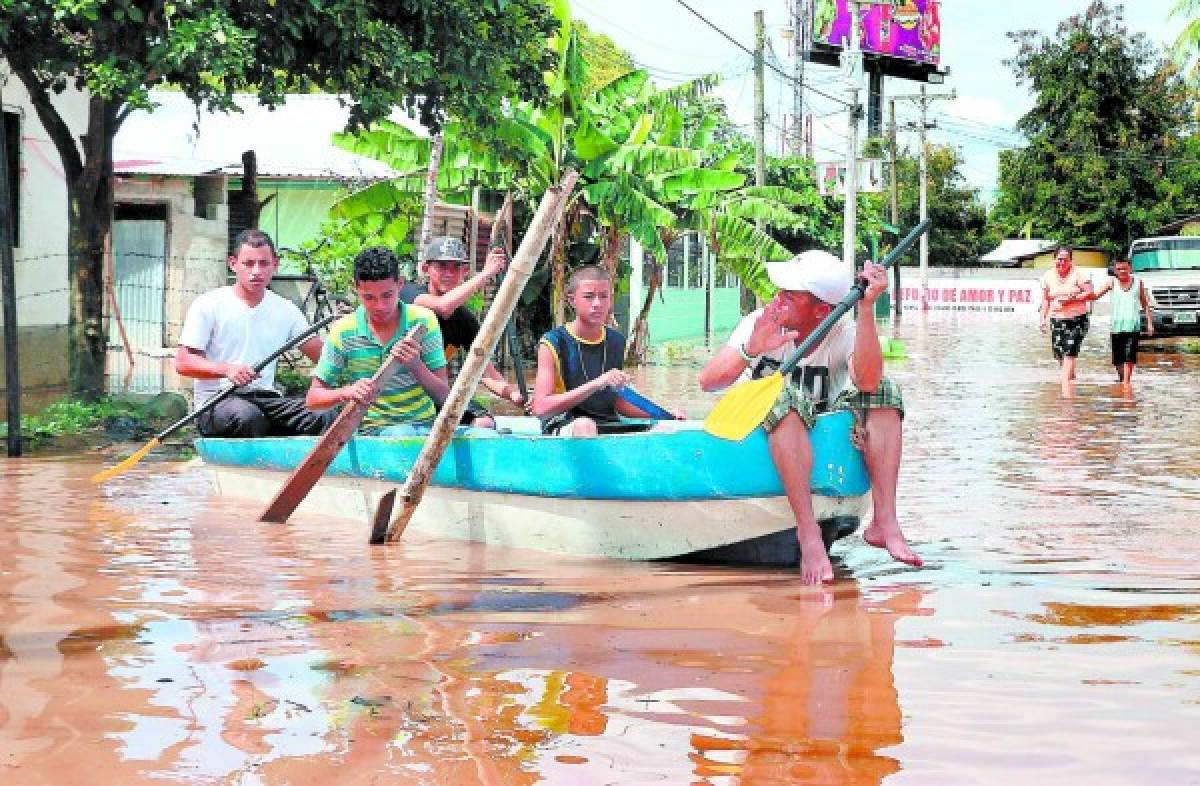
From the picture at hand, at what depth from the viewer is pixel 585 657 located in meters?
5.27

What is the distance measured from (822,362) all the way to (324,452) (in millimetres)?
2656

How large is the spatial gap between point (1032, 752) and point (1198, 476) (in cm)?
700

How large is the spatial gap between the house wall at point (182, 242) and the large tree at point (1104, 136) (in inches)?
1496

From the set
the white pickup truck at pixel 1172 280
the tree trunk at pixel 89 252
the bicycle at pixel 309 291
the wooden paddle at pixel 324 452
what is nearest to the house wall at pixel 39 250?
the bicycle at pixel 309 291

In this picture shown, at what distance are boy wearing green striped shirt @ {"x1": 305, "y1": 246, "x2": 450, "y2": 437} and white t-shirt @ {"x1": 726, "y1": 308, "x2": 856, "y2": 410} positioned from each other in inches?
67.0

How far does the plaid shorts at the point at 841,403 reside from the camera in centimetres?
652

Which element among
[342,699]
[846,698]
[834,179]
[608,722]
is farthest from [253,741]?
[834,179]

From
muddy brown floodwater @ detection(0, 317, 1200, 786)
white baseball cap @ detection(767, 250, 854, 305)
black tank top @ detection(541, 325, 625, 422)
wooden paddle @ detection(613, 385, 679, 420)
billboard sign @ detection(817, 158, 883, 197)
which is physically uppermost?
billboard sign @ detection(817, 158, 883, 197)

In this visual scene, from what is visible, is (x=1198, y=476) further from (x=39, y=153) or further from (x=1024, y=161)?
(x=1024, y=161)

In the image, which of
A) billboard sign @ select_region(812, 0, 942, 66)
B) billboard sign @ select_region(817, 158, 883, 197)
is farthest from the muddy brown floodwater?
billboard sign @ select_region(812, 0, 942, 66)

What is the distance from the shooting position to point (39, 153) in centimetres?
1720

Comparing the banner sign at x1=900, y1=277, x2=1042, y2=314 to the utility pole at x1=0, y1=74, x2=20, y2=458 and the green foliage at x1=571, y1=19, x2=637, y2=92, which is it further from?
the utility pole at x1=0, y1=74, x2=20, y2=458

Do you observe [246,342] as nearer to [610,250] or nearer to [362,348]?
[362,348]

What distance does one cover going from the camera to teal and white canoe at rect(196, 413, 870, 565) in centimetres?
673
